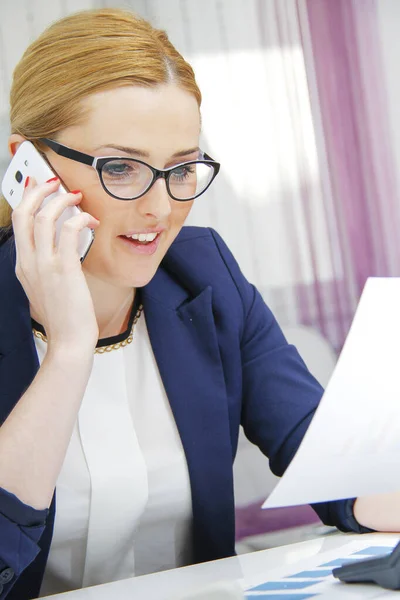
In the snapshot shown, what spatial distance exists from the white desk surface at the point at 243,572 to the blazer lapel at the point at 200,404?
201 mm

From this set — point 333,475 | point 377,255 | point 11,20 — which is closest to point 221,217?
point 377,255

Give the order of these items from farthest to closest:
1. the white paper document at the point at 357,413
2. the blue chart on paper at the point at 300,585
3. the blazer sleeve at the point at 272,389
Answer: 1. the blazer sleeve at the point at 272,389
2. the blue chart on paper at the point at 300,585
3. the white paper document at the point at 357,413

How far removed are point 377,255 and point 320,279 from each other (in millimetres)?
228

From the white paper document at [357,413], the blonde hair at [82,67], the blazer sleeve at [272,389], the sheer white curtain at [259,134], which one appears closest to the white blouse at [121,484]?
the blazer sleeve at [272,389]

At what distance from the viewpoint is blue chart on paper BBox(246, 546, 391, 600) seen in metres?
0.88

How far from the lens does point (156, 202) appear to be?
120cm

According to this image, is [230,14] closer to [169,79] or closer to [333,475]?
[169,79]

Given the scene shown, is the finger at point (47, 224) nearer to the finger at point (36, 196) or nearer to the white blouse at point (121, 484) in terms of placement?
the finger at point (36, 196)

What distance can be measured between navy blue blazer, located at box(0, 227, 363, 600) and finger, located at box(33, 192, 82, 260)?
151 mm

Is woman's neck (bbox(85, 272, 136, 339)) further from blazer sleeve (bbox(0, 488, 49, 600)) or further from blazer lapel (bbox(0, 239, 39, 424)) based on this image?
blazer sleeve (bbox(0, 488, 49, 600))

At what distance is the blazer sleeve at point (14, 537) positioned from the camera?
0.95 metres

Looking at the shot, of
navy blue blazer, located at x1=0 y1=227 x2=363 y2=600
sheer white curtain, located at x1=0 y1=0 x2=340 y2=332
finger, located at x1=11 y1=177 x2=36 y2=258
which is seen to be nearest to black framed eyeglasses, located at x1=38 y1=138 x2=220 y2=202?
finger, located at x1=11 y1=177 x2=36 y2=258

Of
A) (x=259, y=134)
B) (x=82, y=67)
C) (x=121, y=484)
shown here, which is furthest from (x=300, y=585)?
(x=259, y=134)

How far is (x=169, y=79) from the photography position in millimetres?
1219
